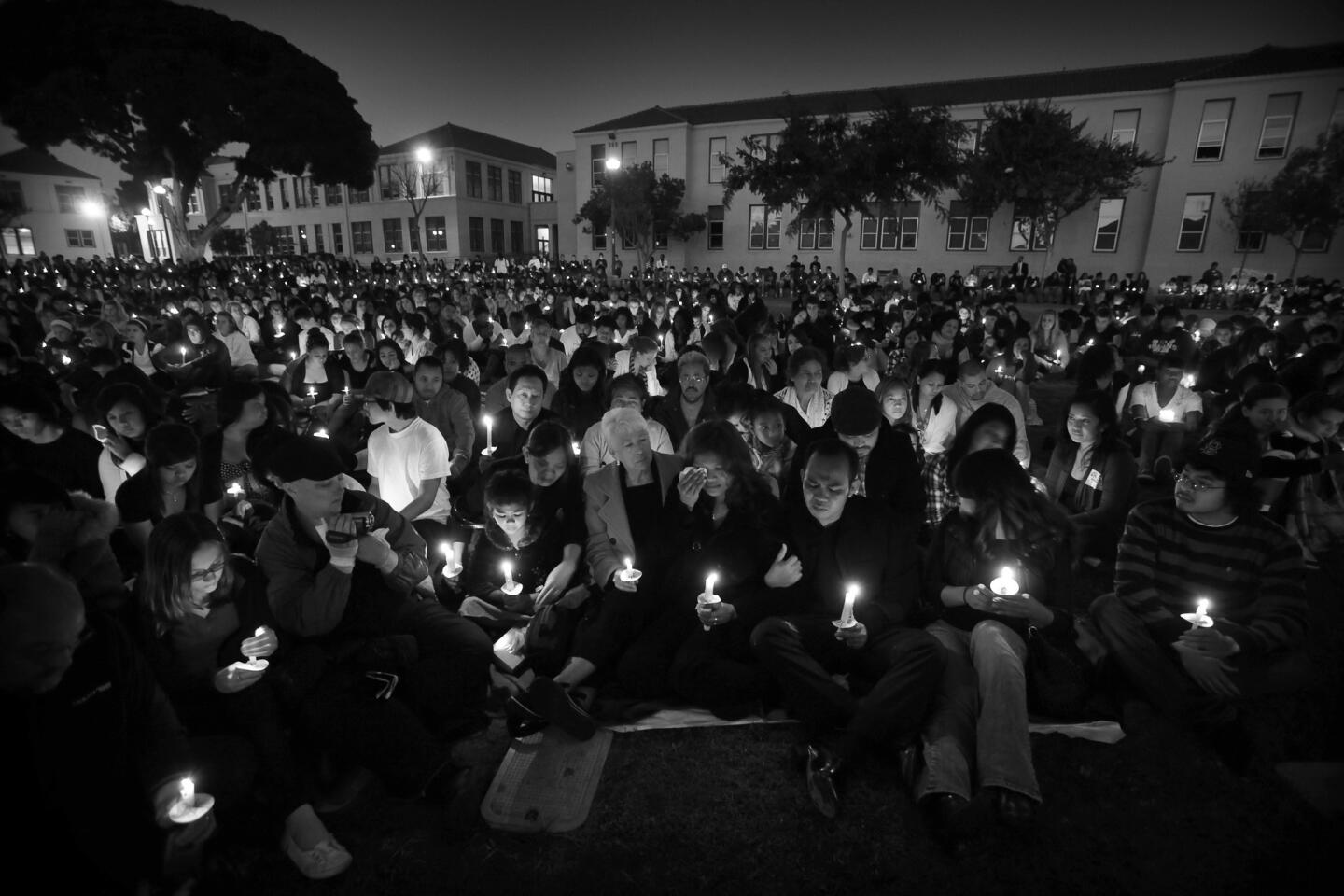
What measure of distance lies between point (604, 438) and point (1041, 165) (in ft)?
92.9

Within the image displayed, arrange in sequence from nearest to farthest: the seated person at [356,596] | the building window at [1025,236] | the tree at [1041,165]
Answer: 1. the seated person at [356,596]
2. the tree at [1041,165]
3. the building window at [1025,236]

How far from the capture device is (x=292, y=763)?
2781 mm

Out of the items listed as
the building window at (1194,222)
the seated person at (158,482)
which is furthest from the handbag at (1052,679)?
the building window at (1194,222)

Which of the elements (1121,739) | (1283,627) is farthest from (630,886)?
(1283,627)

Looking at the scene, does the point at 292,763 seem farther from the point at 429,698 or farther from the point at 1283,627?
the point at 1283,627

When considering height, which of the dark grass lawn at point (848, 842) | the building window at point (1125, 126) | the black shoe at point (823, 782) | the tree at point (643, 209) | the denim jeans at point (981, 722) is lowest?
the dark grass lawn at point (848, 842)

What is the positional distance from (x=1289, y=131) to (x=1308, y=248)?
5343mm

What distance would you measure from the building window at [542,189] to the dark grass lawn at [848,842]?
67.0m

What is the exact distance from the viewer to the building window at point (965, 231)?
36.2 metres

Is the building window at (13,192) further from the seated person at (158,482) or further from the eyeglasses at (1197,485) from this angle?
the eyeglasses at (1197,485)

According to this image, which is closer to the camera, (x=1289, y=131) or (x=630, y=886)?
(x=630, y=886)

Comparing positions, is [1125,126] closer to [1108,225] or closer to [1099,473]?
[1108,225]

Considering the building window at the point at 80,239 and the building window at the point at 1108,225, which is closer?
the building window at the point at 1108,225

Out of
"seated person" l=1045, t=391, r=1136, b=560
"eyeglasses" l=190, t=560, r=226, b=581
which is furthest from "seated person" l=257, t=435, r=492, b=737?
"seated person" l=1045, t=391, r=1136, b=560
